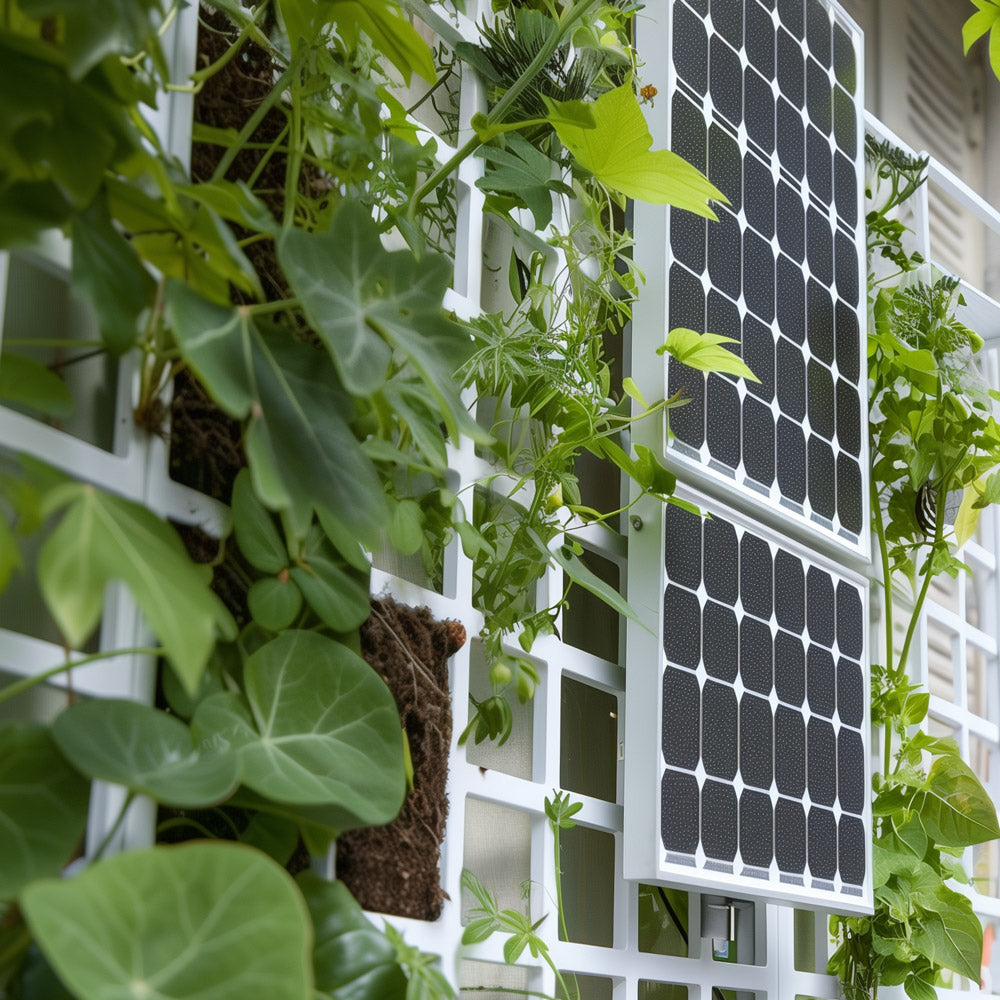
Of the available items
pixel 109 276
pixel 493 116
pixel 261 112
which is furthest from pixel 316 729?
pixel 493 116

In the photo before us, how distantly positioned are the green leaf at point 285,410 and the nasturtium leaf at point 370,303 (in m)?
0.03

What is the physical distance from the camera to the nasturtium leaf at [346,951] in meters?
0.78

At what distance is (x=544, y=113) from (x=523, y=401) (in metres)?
0.32

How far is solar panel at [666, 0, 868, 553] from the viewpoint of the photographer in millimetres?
1377

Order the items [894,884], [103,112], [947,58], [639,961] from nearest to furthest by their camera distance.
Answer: [103,112] → [639,961] → [894,884] → [947,58]

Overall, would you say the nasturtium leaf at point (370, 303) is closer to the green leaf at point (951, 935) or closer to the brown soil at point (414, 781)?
the brown soil at point (414, 781)

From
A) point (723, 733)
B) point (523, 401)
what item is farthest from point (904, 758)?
point (523, 401)

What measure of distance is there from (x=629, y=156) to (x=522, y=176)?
177 mm

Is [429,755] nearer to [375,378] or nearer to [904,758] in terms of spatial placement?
[375,378]

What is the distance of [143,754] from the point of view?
2.26 feet

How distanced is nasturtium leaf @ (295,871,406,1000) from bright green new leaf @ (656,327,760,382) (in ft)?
2.11

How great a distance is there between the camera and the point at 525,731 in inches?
54.4

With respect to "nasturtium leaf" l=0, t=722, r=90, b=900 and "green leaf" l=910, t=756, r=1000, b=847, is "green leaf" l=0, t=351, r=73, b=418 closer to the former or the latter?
"nasturtium leaf" l=0, t=722, r=90, b=900

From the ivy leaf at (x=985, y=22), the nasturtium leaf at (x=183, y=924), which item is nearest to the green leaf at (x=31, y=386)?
the nasturtium leaf at (x=183, y=924)
